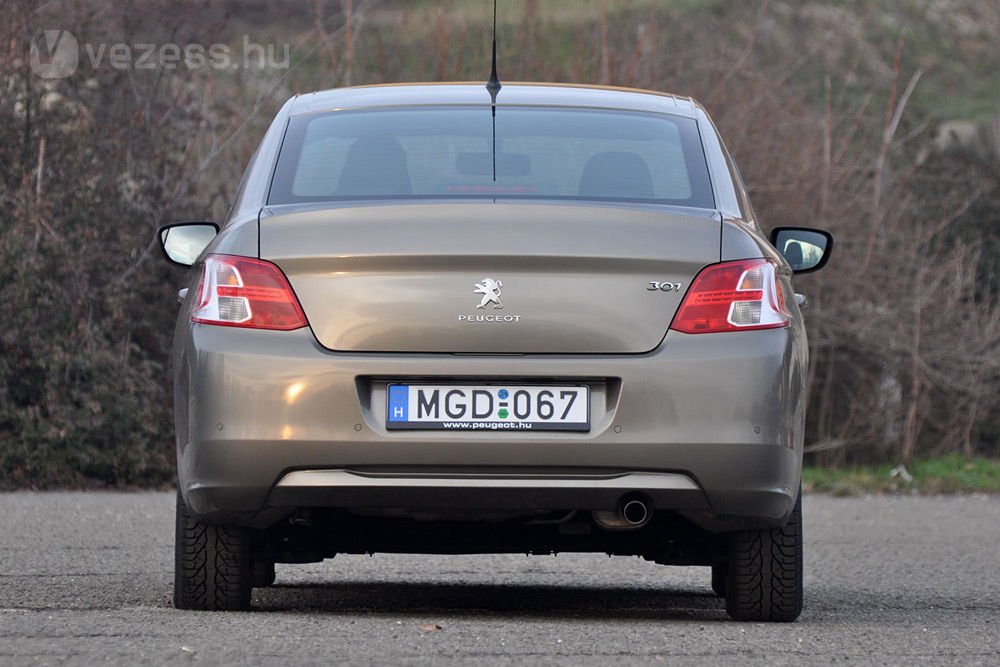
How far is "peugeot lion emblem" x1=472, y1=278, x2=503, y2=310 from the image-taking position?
5203 millimetres

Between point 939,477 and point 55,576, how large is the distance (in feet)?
29.7

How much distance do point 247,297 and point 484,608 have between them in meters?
1.61

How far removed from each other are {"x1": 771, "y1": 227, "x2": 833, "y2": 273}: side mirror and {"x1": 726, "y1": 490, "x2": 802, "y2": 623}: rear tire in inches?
37.5

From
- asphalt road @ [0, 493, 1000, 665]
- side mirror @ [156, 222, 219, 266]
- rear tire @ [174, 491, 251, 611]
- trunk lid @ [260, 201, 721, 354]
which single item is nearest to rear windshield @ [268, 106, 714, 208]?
trunk lid @ [260, 201, 721, 354]

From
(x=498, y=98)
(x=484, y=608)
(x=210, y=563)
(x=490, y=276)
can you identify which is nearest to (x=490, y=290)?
(x=490, y=276)

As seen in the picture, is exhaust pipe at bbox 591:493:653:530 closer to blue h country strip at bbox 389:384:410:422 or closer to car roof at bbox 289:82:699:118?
blue h country strip at bbox 389:384:410:422

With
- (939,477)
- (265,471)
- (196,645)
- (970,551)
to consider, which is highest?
(265,471)

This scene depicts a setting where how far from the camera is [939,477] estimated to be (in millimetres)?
14531

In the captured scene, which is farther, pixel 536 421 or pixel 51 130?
pixel 51 130

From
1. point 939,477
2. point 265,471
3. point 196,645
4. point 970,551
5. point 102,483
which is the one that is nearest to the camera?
point 196,645

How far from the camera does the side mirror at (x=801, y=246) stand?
6.37 metres

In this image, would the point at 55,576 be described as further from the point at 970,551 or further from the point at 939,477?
the point at 939,477

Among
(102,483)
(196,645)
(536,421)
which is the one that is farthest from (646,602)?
(102,483)

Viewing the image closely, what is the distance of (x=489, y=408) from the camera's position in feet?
17.0
